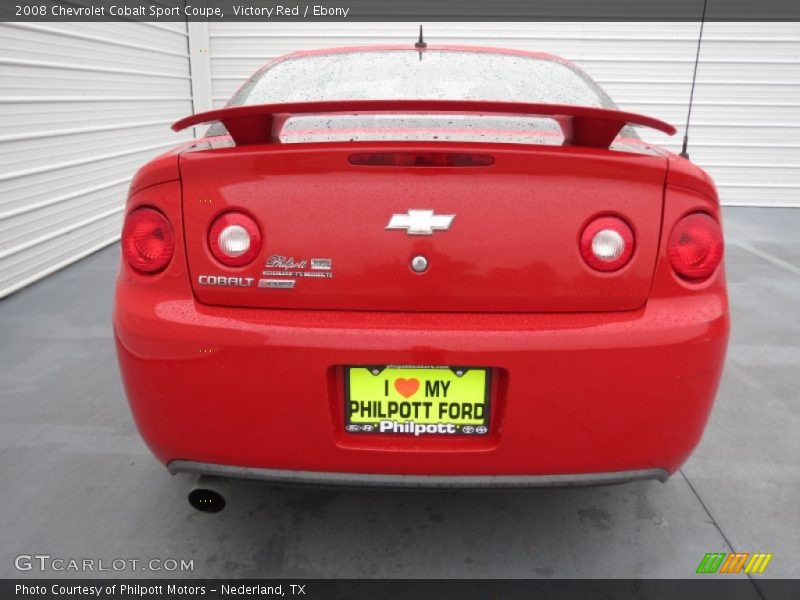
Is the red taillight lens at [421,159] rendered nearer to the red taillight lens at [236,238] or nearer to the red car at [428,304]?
the red car at [428,304]

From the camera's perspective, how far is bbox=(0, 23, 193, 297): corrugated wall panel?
14.6 ft

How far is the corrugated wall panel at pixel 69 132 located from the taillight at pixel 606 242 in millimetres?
Answer: 4133

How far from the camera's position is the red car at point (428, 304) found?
1511 millimetres

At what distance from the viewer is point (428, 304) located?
5.05 feet

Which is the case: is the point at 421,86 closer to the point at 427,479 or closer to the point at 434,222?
the point at 434,222

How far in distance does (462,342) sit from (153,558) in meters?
1.14

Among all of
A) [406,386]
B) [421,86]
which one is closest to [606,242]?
[406,386]

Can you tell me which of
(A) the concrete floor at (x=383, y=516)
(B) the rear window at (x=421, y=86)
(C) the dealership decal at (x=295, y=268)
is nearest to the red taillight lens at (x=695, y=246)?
(B) the rear window at (x=421, y=86)

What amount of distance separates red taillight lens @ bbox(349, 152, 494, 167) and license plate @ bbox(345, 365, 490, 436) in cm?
48
